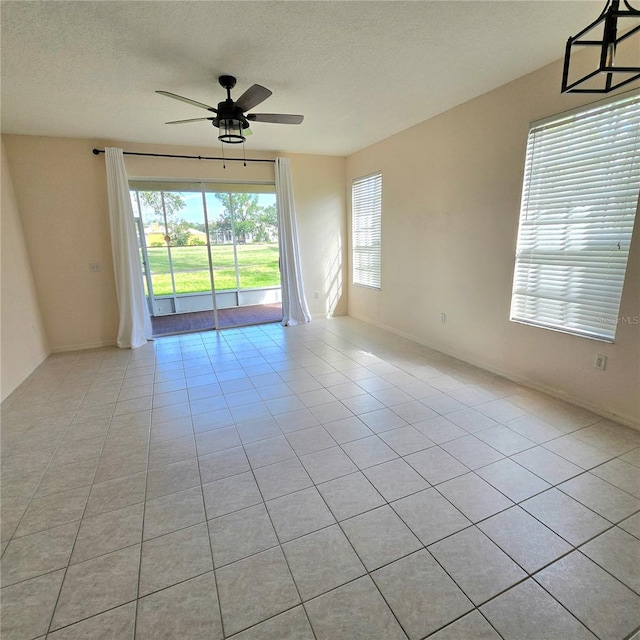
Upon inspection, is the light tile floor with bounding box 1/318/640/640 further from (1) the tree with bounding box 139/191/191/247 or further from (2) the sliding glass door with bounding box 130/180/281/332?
(1) the tree with bounding box 139/191/191/247

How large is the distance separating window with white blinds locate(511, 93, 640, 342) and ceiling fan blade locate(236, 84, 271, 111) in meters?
2.22

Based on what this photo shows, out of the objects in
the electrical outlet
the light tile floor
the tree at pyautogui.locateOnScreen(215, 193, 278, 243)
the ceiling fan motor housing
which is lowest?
the light tile floor

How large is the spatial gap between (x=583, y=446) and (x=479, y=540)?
1214 mm

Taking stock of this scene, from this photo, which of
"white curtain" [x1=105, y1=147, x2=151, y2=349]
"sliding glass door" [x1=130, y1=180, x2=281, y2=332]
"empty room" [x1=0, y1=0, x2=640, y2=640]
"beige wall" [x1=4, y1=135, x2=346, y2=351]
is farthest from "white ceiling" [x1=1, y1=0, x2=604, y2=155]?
"sliding glass door" [x1=130, y1=180, x2=281, y2=332]

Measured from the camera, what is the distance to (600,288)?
2514 mm

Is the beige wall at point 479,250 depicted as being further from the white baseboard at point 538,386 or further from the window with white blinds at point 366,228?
the window with white blinds at point 366,228

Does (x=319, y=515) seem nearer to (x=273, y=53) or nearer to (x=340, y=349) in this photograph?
(x=340, y=349)

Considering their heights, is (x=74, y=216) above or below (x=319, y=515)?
above

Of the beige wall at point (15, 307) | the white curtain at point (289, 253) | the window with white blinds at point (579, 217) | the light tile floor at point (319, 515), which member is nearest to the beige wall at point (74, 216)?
the beige wall at point (15, 307)

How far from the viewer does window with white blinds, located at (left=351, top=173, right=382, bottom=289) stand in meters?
5.03

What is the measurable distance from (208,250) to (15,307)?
2449 millimetres

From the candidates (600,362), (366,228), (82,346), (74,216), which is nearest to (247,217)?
(366,228)

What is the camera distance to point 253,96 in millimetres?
2441

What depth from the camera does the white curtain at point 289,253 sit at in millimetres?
5148
